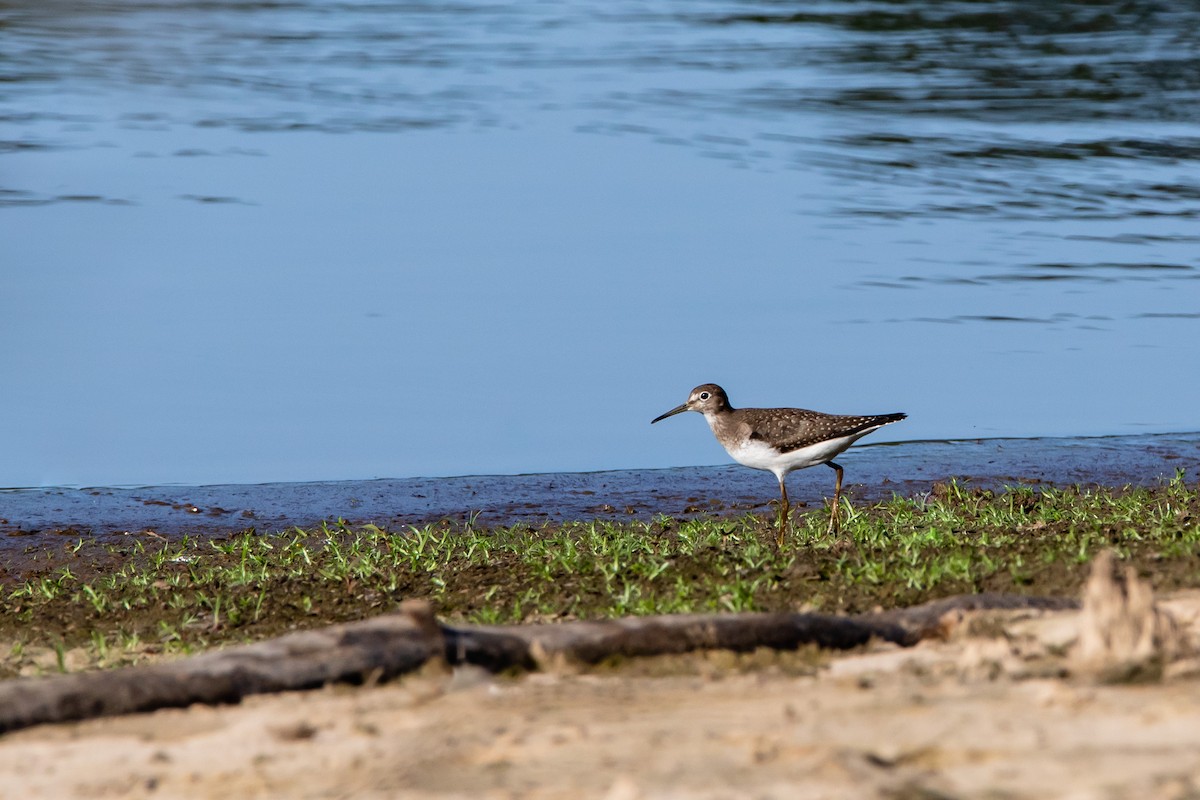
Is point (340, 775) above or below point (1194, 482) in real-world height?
above

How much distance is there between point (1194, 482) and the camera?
33.8 ft

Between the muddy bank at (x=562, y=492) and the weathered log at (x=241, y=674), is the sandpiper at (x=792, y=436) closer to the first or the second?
the muddy bank at (x=562, y=492)

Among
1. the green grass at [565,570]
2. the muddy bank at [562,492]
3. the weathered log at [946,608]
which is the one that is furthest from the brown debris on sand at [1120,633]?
the muddy bank at [562,492]

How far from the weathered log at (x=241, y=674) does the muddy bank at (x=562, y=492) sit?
4.80 metres

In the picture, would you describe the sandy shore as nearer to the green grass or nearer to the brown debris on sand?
the brown debris on sand

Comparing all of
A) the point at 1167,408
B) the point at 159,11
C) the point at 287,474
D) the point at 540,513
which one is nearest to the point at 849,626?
the point at 540,513

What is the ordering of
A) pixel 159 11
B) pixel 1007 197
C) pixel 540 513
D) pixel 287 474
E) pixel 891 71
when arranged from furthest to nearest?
pixel 159 11 → pixel 891 71 → pixel 1007 197 → pixel 287 474 → pixel 540 513

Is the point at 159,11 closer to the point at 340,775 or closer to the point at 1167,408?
the point at 1167,408

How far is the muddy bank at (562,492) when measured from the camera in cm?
1003

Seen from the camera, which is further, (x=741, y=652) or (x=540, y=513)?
(x=540, y=513)

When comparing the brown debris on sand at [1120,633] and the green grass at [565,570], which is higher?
the brown debris on sand at [1120,633]

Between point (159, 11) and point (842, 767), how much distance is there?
27766 mm

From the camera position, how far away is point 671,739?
430 cm

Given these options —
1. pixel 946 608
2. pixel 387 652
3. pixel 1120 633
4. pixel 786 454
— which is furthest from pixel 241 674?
pixel 786 454
